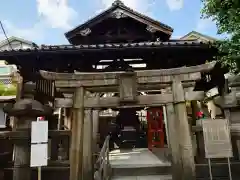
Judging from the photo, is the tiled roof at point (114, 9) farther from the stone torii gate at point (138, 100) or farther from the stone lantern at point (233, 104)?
the stone torii gate at point (138, 100)

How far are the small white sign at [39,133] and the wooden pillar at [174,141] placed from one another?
130 inches

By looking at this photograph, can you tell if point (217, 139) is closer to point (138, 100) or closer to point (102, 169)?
point (138, 100)

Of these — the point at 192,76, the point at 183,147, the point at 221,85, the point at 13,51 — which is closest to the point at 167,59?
the point at 221,85

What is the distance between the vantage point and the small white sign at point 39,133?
6238mm

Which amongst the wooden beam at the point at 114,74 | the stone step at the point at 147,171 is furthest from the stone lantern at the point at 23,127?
the stone step at the point at 147,171

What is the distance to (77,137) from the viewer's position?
6.35 meters

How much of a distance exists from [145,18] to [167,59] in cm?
283

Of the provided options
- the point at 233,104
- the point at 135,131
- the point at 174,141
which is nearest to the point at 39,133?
the point at 174,141

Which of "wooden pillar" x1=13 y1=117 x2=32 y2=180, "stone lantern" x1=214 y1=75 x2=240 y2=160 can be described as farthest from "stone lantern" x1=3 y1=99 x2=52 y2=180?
"stone lantern" x1=214 y1=75 x2=240 y2=160

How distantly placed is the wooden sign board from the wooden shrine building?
793 millimetres

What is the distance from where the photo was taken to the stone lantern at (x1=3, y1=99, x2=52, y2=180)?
672 centimetres

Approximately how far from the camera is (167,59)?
386 inches

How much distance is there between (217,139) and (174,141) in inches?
51.8

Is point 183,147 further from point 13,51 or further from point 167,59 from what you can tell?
point 13,51
